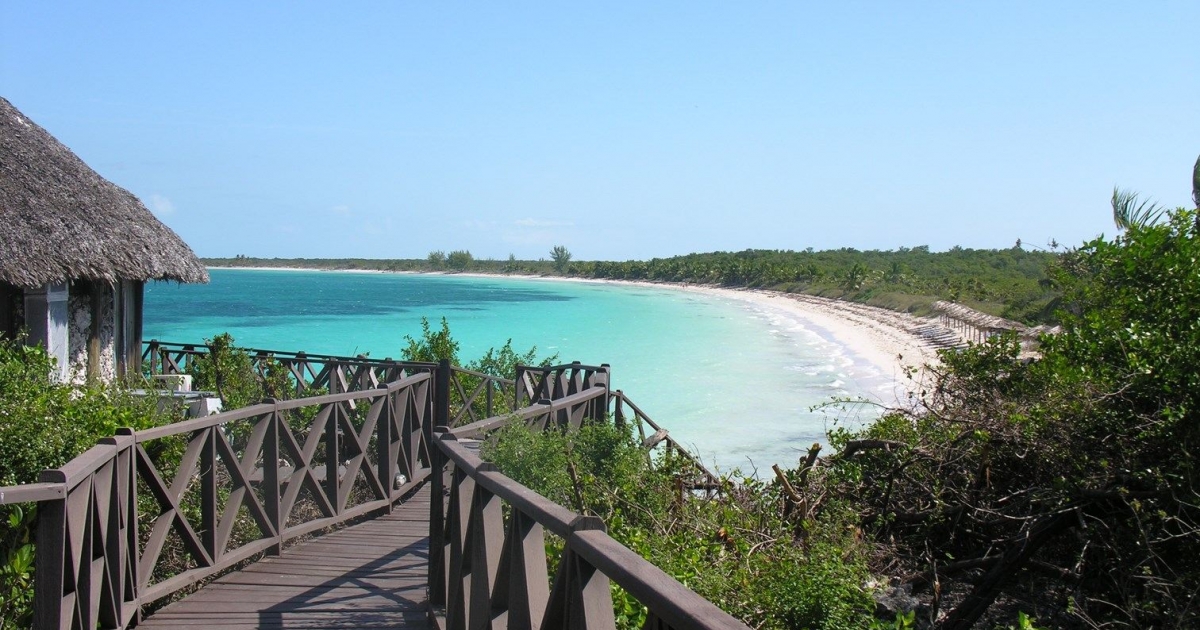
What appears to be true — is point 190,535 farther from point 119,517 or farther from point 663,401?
point 663,401

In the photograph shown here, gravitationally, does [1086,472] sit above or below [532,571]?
below

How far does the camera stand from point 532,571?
2938mm

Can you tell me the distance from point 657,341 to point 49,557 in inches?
1867

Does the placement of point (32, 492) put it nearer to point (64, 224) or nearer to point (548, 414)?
point (548, 414)

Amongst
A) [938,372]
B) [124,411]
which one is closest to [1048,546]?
[938,372]

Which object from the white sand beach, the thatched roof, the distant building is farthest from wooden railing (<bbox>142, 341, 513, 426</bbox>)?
the white sand beach

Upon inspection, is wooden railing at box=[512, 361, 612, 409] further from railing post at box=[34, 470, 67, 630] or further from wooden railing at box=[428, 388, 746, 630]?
railing post at box=[34, 470, 67, 630]

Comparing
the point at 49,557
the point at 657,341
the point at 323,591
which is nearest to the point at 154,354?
the point at 323,591

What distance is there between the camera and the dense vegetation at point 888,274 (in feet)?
157

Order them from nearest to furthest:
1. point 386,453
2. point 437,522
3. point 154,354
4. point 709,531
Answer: point 437,522 < point 709,531 < point 386,453 < point 154,354

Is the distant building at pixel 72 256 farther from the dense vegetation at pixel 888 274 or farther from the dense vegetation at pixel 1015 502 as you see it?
the dense vegetation at pixel 888 274

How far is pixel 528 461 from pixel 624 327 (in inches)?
2230

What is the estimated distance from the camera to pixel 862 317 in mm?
57281

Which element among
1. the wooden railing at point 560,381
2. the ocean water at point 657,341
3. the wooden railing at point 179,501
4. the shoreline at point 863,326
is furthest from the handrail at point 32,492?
the shoreline at point 863,326
